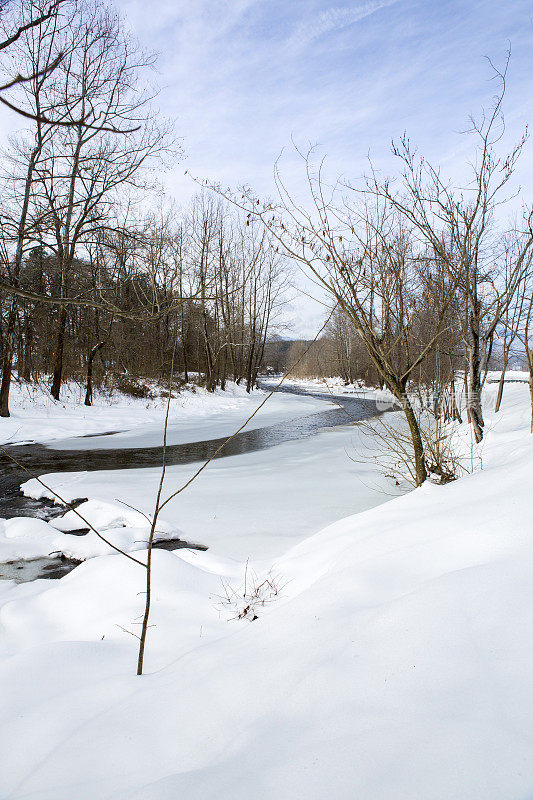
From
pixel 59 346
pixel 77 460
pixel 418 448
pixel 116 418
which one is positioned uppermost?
pixel 59 346

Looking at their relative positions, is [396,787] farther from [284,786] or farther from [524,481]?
[524,481]

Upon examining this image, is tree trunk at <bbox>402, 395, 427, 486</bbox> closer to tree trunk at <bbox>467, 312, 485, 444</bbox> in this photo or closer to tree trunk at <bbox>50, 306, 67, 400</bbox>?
tree trunk at <bbox>467, 312, 485, 444</bbox>

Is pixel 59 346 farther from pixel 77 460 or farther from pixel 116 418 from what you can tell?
pixel 77 460

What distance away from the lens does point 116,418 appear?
47.3 ft

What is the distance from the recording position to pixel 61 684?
1.79 metres

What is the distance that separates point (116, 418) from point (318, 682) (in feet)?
46.1

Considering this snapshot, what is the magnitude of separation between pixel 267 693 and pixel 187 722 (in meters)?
0.25

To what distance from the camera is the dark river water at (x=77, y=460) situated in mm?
3979

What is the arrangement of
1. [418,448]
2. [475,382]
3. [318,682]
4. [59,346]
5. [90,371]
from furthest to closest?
[90,371] < [59,346] < [475,382] < [418,448] < [318,682]

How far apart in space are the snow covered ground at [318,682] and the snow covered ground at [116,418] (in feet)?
28.0

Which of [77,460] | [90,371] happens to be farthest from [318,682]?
[90,371]

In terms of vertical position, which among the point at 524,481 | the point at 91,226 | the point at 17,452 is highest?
the point at 91,226

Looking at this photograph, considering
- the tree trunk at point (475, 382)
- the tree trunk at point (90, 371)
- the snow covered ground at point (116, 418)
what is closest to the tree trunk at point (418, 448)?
the tree trunk at point (475, 382)

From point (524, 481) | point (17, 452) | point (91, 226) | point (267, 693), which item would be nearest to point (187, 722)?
point (267, 693)
